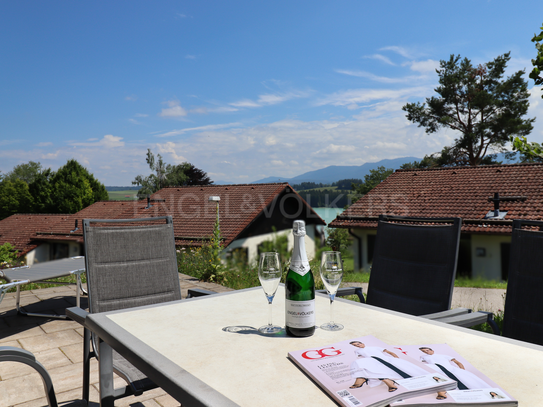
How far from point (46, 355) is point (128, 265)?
1.37 metres

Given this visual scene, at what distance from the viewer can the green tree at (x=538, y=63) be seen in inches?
122

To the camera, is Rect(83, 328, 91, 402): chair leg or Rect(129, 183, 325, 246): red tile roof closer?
Rect(83, 328, 91, 402): chair leg

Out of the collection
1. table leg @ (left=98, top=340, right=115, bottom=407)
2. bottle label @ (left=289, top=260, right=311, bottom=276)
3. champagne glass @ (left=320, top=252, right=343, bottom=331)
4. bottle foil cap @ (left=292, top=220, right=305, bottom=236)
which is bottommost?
table leg @ (left=98, top=340, right=115, bottom=407)

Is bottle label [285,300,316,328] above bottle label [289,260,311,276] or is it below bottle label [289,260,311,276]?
below

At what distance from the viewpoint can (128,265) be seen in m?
2.00

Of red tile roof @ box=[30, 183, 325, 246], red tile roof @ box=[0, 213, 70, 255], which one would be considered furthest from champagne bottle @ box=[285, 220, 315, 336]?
red tile roof @ box=[0, 213, 70, 255]

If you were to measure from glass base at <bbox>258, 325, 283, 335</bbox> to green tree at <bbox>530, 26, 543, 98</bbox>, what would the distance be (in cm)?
327

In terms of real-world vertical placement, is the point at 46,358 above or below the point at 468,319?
below

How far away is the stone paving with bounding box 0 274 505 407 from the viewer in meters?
2.12

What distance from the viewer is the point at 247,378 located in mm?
838

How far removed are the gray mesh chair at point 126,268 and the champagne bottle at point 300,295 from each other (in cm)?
104

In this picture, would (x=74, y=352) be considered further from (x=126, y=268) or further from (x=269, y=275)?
(x=269, y=275)

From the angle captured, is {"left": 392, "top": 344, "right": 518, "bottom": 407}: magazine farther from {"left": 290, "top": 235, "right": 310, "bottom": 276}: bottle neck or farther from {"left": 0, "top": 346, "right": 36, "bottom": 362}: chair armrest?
{"left": 0, "top": 346, "right": 36, "bottom": 362}: chair armrest

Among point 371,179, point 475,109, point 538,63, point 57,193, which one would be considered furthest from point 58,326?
point 371,179
